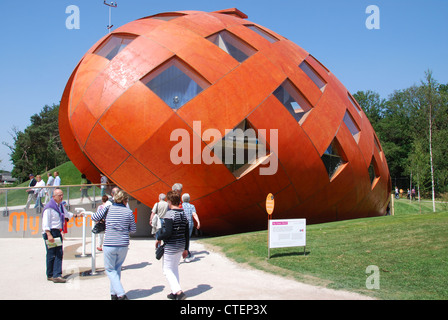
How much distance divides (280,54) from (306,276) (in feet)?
31.4

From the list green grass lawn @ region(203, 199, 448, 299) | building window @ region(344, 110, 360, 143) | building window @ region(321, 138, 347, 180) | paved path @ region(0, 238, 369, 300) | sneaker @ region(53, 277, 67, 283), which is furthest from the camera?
building window @ region(344, 110, 360, 143)

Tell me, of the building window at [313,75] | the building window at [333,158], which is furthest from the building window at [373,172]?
the building window at [313,75]

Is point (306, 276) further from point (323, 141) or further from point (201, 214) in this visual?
point (323, 141)

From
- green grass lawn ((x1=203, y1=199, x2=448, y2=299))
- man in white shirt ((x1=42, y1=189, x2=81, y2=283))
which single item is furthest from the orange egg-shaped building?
man in white shirt ((x1=42, y1=189, x2=81, y2=283))

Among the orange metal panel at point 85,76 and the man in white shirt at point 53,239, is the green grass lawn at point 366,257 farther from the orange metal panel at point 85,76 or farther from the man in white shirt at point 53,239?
the orange metal panel at point 85,76

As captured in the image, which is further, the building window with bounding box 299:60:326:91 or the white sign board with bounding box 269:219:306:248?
the building window with bounding box 299:60:326:91

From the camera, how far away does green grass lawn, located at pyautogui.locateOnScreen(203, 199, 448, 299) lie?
5.98 metres

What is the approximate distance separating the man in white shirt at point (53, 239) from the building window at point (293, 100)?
8467 mm

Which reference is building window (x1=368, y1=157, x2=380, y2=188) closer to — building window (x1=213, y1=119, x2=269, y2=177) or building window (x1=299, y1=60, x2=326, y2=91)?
building window (x1=299, y1=60, x2=326, y2=91)

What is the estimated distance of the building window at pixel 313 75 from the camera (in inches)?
571

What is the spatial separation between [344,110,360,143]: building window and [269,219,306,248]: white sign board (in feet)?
26.5

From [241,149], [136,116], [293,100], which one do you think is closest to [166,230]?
[136,116]

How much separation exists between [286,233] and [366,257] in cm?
185
